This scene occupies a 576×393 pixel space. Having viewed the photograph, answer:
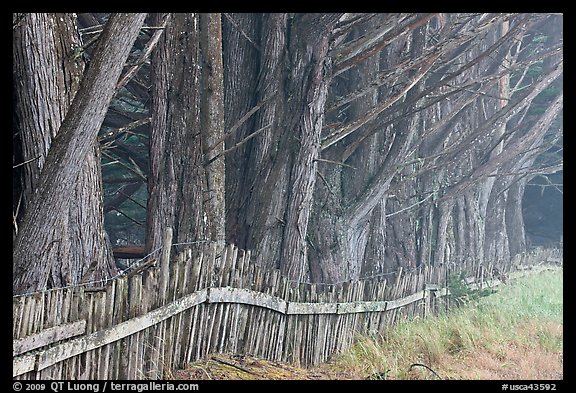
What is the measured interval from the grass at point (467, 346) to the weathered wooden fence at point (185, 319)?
49 centimetres

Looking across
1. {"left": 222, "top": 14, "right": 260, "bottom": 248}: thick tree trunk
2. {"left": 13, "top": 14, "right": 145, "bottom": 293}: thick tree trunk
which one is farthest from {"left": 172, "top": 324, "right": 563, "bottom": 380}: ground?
{"left": 222, "top": 14, "right": 260, "bottom": 248}: thick tree trunk

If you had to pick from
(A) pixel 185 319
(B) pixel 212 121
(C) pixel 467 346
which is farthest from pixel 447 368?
(B) pixel 212 121

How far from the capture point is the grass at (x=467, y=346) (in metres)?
9.02

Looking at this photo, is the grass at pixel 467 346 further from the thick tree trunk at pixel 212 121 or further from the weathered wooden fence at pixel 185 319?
the thick tree trunk at pixel 212 121

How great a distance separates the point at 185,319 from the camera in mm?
7078

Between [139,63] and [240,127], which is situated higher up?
[240,127]

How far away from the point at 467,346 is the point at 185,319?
15.3ft

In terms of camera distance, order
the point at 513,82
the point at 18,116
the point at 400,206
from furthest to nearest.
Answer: the point at 513,82 < the point at 400,206 < the point at 18,116

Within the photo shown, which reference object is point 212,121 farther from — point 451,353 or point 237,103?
point 451,353
